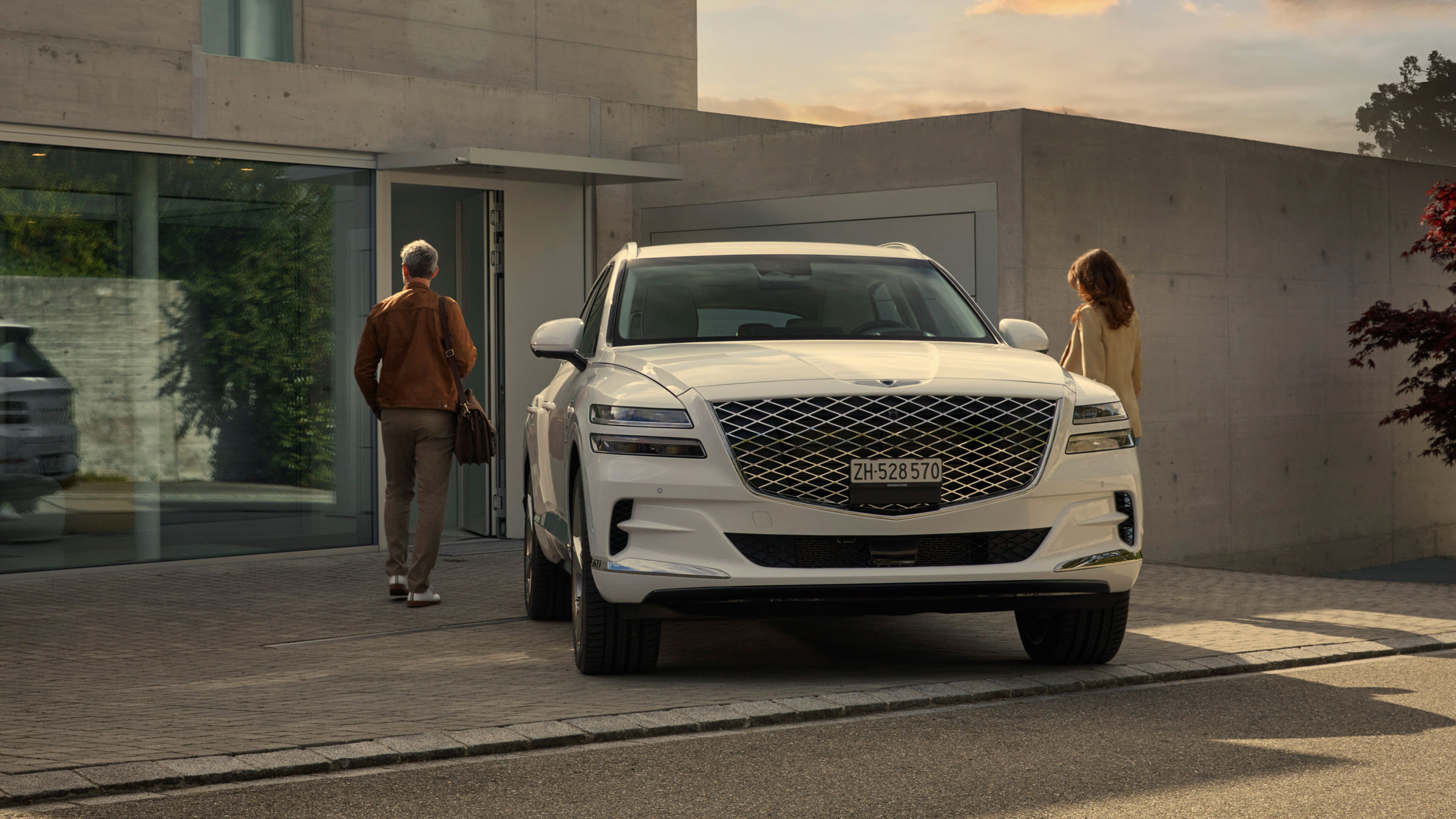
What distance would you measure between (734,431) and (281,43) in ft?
41.5

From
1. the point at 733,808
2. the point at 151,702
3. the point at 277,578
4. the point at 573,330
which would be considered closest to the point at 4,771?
the point at 151,702

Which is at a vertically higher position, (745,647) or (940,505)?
(940,505)

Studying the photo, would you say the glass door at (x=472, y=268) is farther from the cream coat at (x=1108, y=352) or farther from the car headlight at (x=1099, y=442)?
the car headlight at (x=1099, y=442)

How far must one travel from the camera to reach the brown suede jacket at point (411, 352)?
9.66m

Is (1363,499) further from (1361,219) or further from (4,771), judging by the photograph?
(4,771)

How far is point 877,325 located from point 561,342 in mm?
1496

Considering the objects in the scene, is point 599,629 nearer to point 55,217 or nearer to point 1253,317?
point 55,217

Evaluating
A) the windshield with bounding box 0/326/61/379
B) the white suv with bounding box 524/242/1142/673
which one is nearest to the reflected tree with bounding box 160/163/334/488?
the windshield with bounding box 0/326/61/379

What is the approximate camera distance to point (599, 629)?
6863mm

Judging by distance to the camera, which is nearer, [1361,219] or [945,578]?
[945,578]

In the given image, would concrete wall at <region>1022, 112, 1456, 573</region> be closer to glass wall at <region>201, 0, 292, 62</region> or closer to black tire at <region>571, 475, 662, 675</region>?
black tire at <region>571, 475, 662, 675</region>

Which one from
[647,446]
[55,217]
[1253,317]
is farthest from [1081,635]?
[1253,317]

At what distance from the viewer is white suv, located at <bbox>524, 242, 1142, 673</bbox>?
637cm

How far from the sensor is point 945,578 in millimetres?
6465
